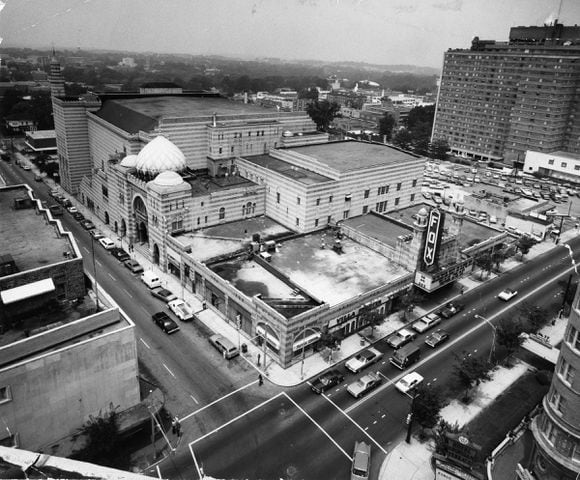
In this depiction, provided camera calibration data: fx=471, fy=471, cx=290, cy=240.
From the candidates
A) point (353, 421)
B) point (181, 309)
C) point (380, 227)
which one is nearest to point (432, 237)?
point (380, 227)

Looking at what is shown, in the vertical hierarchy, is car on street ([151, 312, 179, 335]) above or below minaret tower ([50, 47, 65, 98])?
below

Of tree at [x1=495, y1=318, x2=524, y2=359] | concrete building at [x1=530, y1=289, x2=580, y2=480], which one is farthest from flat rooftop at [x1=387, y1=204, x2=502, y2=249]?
concrete building at [x1=530, y1=289, x2=580, y2=480]

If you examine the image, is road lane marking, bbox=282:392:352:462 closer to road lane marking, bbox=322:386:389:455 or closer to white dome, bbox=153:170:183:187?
road lane marking, bbox=322:386:389:455

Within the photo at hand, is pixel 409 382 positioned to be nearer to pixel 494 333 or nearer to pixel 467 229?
pixel 494 333

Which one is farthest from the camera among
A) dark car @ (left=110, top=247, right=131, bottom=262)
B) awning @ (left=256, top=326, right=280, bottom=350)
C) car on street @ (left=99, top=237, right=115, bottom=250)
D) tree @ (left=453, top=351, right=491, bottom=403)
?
car on street @ (left=99, top=237, right=115, bottom=250)

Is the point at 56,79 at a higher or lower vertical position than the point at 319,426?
higher

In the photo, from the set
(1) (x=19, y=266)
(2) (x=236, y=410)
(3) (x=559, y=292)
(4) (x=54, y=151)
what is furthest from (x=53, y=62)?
(3) (x=559, y=292)

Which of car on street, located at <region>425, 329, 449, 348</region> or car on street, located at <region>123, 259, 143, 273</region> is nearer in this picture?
car on street, located at <region>425, 329, 449, 348</region>
